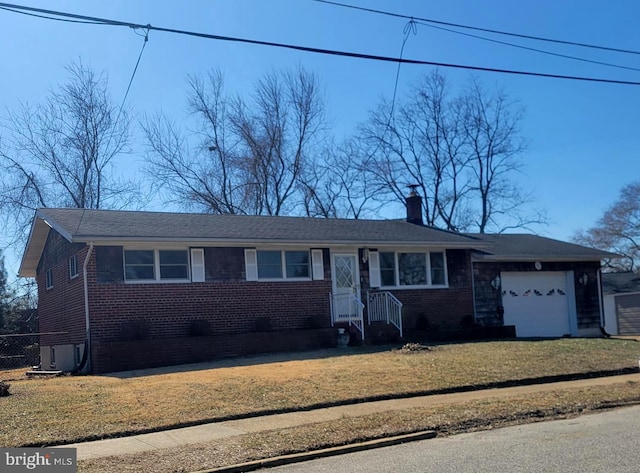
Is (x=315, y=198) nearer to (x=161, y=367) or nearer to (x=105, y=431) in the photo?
(x=161, y=367)

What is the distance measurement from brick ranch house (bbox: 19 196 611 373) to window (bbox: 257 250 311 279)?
34mm

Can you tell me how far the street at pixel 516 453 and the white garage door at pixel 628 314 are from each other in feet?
87.5

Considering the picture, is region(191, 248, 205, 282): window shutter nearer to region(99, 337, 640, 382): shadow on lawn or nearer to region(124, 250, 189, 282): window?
region(124, 250, 189, 282): window

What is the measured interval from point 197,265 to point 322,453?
1156 centimetres

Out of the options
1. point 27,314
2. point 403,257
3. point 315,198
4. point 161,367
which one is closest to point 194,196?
point 315,198

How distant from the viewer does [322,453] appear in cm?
804

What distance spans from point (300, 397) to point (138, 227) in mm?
9198

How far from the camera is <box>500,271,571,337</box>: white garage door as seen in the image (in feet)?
79.5

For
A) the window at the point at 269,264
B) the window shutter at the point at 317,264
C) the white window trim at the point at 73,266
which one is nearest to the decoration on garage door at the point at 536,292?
the window shutter at the point at 317,264

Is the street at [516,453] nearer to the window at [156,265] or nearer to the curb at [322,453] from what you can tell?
the curb at [322,453]

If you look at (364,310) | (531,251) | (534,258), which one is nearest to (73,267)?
(364,310)

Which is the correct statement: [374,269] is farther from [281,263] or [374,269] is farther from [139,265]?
[139,265]

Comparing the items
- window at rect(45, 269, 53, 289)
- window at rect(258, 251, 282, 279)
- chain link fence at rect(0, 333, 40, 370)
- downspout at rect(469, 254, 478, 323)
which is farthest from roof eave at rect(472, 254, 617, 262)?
chain link fence at rect(0, 333, 40, 370)

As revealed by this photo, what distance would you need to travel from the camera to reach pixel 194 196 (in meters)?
37.8
